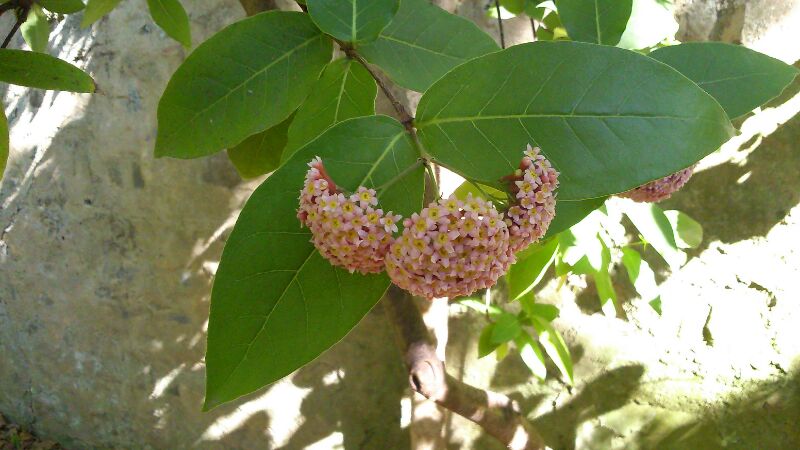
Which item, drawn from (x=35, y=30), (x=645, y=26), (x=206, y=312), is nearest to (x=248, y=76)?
(x=645, y=26)

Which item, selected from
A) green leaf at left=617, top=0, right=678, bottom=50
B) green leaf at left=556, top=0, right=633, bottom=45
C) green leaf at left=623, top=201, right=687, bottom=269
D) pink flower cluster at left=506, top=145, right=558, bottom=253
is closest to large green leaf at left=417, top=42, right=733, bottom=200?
pink flower cluster at left=506, top=145, right=558, bottom=253

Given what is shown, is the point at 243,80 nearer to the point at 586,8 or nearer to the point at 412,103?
the point at 586,8

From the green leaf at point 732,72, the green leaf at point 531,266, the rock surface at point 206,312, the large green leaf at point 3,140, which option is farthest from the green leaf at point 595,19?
the rock surface at point 206,312

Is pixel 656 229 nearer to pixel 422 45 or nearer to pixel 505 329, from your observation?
pixel 505 329

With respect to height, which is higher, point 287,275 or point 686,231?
point 287,275

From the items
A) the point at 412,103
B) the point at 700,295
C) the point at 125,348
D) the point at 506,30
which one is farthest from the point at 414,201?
the point at 125,348
